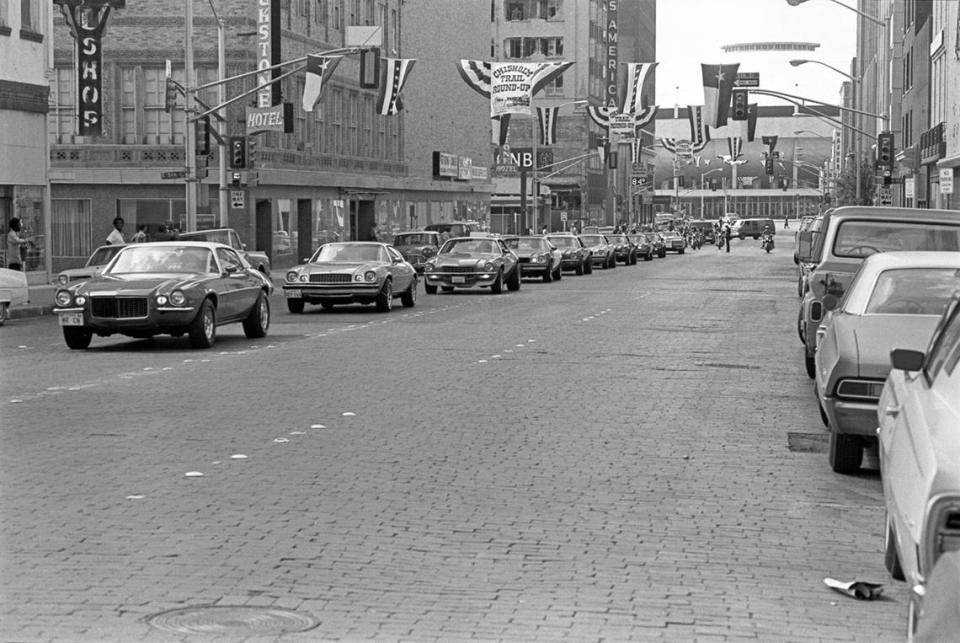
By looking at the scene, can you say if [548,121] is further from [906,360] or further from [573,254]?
[906,360]

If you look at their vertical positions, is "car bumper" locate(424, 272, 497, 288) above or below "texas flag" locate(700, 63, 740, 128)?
below

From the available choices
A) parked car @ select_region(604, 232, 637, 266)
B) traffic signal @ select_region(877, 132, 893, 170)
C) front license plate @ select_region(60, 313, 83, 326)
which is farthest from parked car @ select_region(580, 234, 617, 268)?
front license plate @ select_region(60, 313, 83, 326)

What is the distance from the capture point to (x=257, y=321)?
23.7 m

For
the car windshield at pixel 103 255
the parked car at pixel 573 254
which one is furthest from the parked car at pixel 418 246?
the car windshield at pixel 103 255

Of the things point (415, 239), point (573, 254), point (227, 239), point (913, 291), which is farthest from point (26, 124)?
point (913, 291)

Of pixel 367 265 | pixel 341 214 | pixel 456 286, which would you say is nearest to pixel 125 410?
pixel 367 265

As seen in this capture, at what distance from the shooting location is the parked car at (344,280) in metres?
30.0

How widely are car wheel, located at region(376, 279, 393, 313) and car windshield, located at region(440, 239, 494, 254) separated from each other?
1037 centimetres

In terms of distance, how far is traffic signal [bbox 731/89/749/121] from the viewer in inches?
2395

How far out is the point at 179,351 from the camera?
69.4 feet

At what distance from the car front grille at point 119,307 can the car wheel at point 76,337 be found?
471 mm

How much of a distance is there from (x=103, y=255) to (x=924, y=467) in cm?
2763

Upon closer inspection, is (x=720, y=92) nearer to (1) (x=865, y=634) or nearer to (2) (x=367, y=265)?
(2) (x=367, y=265)

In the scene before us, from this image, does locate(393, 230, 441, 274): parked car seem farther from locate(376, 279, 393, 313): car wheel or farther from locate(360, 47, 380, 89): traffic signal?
locate(376, 279, 393, 313): car wheel
